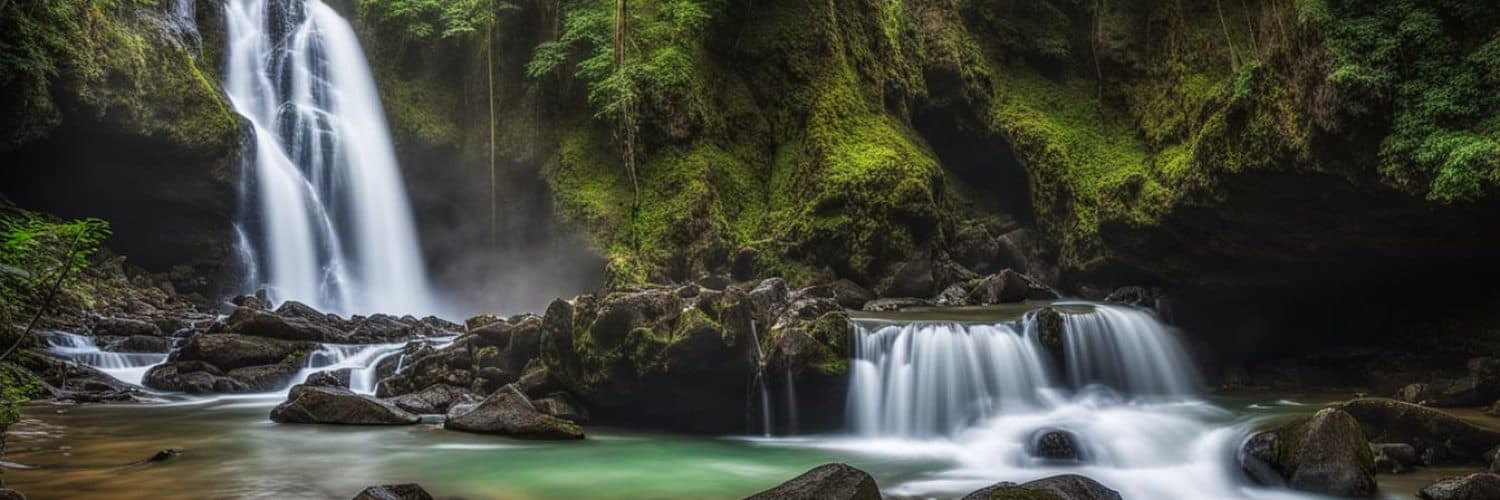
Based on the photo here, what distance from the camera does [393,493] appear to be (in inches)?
239

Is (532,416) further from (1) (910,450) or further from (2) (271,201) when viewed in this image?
(2) (271,201)

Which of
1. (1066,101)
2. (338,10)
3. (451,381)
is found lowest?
(451,381)

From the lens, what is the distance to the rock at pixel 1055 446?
9367 mm

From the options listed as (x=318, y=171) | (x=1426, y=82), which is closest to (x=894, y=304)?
(x=1426, y=82)

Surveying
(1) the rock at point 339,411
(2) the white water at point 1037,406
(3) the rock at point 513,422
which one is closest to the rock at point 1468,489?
(2) the white water at point 1037,406

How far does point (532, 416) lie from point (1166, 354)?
368 inches

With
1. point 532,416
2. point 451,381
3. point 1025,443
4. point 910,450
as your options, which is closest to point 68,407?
point 451,381

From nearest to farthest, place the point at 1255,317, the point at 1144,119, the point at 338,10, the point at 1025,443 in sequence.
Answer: the point at 1025,443 < the point at 1255,317 < the point at 1144,119 < the point at 338,10

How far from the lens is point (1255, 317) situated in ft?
52.3

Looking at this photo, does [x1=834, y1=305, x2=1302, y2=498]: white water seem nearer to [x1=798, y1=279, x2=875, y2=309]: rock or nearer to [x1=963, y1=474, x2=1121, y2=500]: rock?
[x1=963, y1=474, x2=1121, y2=500]: rock

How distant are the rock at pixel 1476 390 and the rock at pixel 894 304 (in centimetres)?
806

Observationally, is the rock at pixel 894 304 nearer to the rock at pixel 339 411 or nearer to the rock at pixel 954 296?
the rock at pixel 954 296

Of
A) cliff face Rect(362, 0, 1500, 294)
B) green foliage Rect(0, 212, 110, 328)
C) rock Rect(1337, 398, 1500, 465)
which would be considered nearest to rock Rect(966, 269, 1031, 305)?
cliff face Rect(362, 0, 1500, 294)

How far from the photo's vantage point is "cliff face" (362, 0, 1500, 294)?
11.1m
